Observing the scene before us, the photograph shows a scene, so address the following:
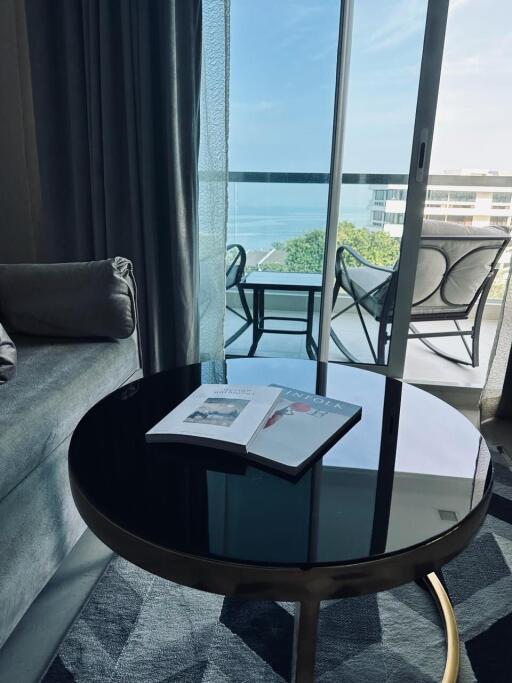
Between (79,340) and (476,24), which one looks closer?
(79,340)

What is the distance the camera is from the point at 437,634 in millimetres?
1071

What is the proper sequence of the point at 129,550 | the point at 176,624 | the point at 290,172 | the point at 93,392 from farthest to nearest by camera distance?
the point at 290,172, the point at 93,392, the point at 176,624, the point at 129,550

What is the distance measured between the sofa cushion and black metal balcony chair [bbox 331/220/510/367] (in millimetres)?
1246

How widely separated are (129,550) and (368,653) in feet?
2.21

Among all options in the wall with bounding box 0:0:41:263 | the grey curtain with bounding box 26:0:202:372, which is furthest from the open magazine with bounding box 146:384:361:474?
the wall with bounding box 0:0:41:263

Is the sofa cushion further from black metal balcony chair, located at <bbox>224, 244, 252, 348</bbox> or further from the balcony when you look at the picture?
the balcony

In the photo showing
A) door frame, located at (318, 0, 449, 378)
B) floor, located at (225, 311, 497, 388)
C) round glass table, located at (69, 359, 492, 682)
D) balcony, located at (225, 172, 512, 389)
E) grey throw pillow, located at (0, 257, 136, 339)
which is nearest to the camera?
round glass table, located at (69, 359, 492, 682)

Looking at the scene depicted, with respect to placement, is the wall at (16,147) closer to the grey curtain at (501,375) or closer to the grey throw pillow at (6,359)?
the grey throw pillow at (6,359)

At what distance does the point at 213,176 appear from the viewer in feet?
6.82

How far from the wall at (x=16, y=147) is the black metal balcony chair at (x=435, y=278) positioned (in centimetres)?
150

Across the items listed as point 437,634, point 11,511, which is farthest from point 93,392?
point 437,634

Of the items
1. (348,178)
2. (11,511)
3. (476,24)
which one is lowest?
(11,511)

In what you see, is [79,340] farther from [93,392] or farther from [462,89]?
[462,89]

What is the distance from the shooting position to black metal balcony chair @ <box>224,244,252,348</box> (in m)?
2.32
